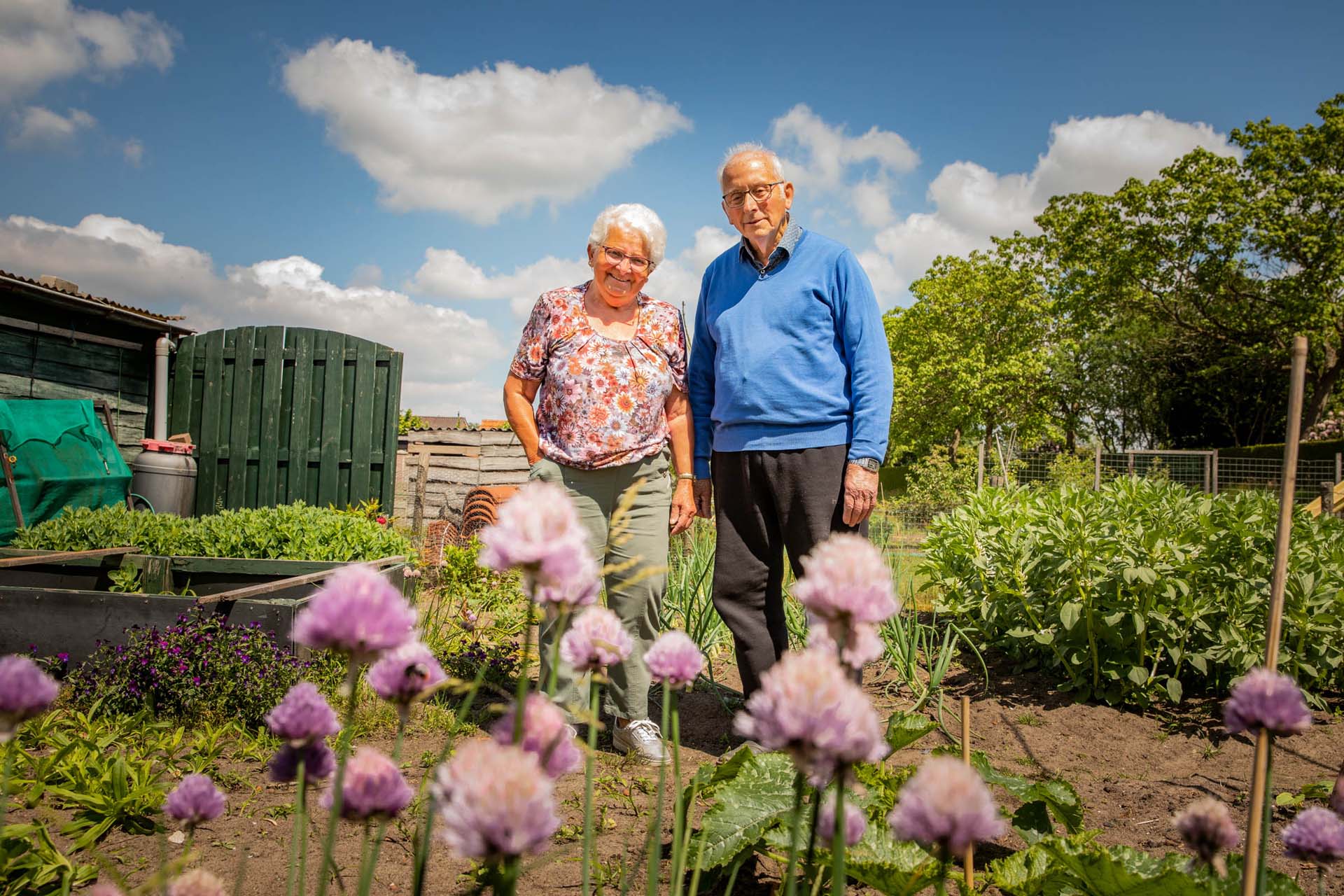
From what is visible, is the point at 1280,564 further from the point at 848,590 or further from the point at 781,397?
the point at 781,397

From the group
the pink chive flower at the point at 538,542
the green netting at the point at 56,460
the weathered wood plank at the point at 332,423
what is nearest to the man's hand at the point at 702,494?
the pink chive flower at the point at 538,542

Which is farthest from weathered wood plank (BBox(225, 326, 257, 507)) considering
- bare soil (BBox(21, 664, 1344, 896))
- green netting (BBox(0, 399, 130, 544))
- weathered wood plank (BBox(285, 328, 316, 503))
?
bare soil (BBox(21, 664, 1344, 896))

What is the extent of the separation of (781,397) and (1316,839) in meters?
1.84

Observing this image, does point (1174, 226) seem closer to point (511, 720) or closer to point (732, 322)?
point (732, 322)

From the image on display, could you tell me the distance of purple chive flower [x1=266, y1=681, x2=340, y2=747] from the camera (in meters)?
0.69

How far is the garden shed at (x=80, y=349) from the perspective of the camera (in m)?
6.69

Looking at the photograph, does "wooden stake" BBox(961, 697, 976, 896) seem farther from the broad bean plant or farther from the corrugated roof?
the corrugated roof

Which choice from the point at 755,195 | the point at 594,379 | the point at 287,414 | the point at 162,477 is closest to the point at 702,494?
the point at 594,379

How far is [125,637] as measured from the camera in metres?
3.07

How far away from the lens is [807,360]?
2.53m

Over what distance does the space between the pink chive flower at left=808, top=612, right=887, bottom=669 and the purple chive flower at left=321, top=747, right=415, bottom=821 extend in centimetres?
36

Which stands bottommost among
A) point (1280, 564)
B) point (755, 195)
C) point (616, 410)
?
point (1280, 564)

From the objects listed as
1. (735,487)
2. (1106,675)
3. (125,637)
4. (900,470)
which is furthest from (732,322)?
(900,470)

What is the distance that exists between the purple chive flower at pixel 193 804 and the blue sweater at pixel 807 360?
1953 mm
